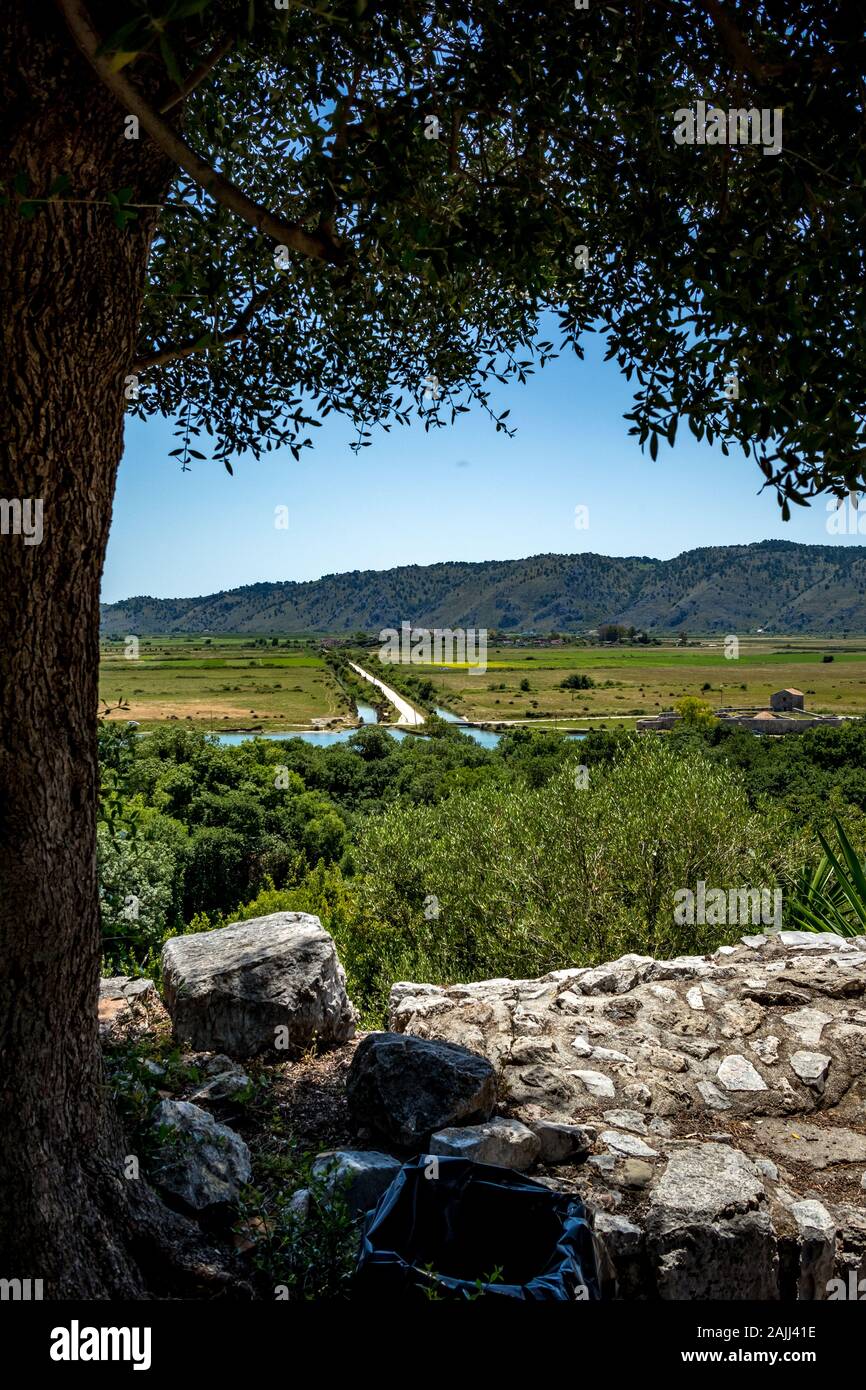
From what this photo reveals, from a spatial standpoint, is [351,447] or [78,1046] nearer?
[78,1046]

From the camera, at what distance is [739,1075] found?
5.73 metres

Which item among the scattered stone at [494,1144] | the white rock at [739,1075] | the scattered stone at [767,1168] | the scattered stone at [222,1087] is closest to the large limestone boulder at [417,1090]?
the scattered stone at [494,1144]

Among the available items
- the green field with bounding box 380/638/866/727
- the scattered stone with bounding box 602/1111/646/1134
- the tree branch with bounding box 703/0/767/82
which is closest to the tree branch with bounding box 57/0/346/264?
the tree branch with bounding box 703/0/767/82

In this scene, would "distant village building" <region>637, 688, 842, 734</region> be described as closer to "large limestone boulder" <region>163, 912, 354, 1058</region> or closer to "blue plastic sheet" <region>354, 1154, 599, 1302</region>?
"large limestone boulder" <region>163, 912, 354, 1058</region>

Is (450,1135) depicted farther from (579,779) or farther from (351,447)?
(579,779)

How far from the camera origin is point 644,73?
4.29 m

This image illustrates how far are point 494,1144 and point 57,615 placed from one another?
132 inches

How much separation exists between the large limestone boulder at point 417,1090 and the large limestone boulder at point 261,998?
1.25m

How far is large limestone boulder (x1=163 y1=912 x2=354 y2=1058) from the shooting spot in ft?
19.5

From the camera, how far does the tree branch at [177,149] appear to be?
2557 millimetres

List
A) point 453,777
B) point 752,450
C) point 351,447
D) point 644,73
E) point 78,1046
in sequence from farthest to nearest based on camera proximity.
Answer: point 453,777
point 351,447
point 644,73
point 752,450
point 78,1046

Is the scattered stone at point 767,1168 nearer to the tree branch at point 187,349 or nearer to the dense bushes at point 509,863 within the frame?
the dense bushes at point 509,863
